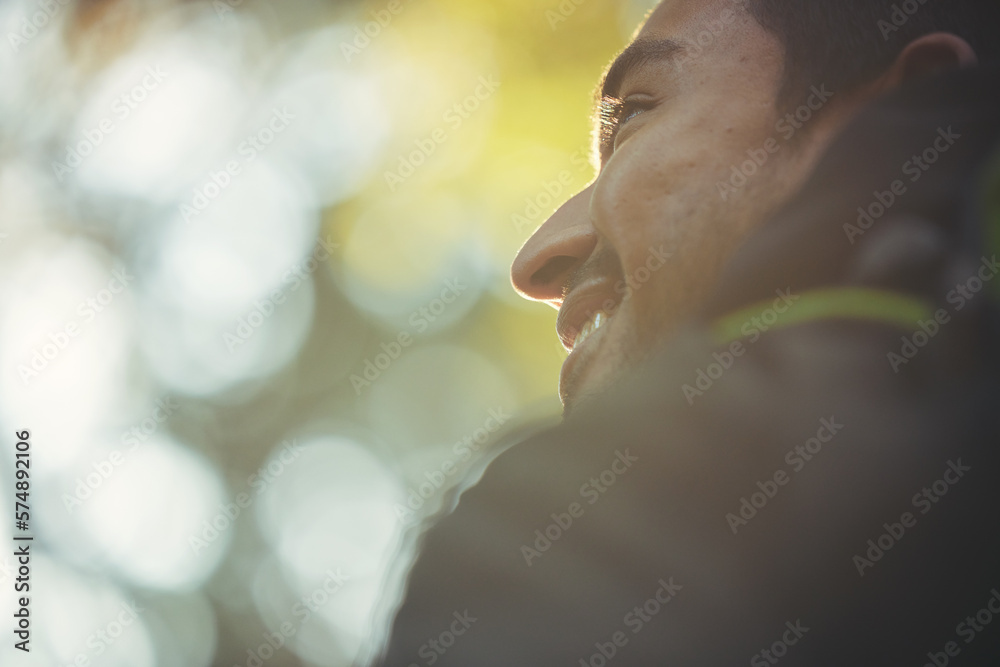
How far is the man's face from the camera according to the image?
1.62 meters

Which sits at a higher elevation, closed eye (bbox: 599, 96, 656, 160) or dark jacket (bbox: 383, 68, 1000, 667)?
closed eye (bbox: 599, 96, 656, 160)

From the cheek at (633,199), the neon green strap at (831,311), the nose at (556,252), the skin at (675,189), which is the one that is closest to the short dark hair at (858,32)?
the skin at (675,189)

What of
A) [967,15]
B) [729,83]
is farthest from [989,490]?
[967,15]

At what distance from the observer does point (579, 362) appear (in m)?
1.71

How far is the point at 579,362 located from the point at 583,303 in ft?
0.66

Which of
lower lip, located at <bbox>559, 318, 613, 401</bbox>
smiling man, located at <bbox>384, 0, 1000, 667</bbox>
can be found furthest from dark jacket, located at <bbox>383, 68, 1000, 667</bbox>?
lower lip, located at <bbox>559, 318, 613, 401</bbox>

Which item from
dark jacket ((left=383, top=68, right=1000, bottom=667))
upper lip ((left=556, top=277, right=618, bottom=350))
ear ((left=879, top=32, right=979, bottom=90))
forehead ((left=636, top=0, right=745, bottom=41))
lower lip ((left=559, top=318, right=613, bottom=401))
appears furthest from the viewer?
forehead ((left=636, top=0, right=745, bottom=41))

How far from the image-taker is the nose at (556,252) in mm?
1897

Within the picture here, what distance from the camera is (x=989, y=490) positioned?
37.3 inches

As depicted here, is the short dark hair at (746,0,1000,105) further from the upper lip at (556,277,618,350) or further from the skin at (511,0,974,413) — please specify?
the upper lip at (556,277,618,350)

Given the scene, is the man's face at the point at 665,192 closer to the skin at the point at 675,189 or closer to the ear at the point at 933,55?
the skin at the point at 675,189

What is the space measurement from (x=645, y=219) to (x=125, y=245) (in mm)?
8842

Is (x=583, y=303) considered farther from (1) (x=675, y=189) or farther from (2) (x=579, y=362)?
(1) (x=675, y=189)

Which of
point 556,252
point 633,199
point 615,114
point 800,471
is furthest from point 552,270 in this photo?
point 800,471
